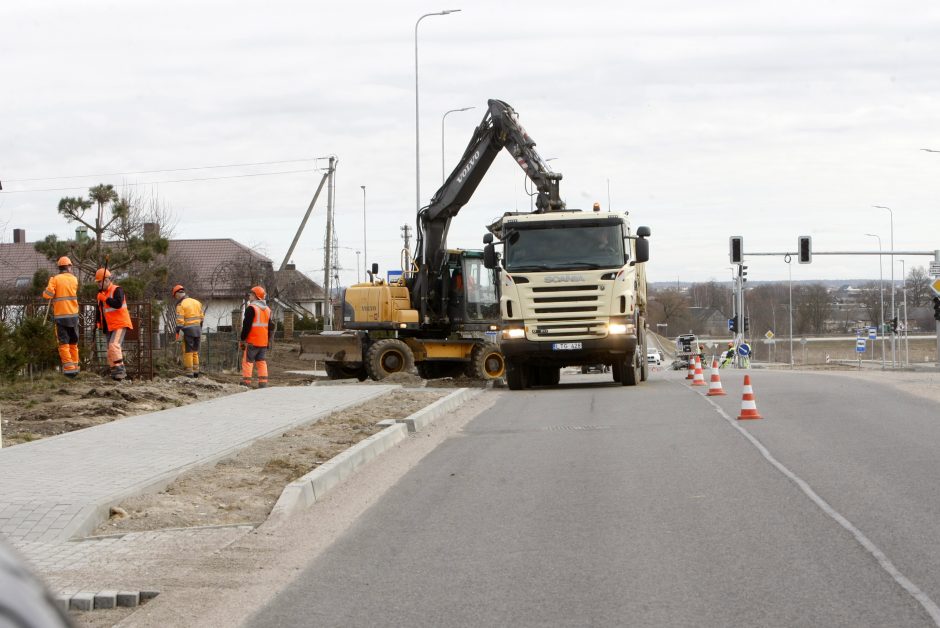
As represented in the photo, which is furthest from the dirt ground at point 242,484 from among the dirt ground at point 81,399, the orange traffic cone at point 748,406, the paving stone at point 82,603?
the orange traffic cone at point 748,406

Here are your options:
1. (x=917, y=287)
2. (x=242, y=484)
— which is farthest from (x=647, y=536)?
(x=917, y=287)

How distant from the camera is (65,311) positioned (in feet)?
64.3

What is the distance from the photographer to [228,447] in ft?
39.9

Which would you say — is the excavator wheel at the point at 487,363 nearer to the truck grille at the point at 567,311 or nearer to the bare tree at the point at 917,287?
the truck grille at the point at 567,311

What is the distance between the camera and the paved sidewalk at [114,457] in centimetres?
824

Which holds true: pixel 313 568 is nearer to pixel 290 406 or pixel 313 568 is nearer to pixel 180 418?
pixel 180 418

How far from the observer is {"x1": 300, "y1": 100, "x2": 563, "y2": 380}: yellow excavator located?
27031mm

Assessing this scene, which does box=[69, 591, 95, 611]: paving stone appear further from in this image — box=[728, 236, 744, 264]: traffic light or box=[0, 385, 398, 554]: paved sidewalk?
box=[728, 236, 744, 264]: traffic light

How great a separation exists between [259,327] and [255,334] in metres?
0.15

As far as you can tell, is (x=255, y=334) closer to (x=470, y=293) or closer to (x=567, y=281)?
(x=567, y=281)

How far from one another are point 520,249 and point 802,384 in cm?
649

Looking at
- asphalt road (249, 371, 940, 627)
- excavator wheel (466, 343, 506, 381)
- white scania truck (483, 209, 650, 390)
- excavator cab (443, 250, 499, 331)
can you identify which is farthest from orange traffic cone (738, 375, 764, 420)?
excavator cab (443, 250, 499, 331)

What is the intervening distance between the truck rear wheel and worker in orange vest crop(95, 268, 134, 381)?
7.83 m

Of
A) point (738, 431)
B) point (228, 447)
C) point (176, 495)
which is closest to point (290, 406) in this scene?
point (228, 447)
